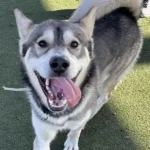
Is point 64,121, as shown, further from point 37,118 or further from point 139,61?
point 139,61

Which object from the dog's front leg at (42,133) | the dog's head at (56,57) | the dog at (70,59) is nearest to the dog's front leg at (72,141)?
the dog at (70,59)

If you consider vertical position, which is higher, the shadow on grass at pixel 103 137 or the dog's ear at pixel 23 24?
the dog's ear at pixel 23 24

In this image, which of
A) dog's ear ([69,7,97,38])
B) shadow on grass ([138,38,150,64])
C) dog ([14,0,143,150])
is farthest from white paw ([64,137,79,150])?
shadow on grass ([138,38,150,64])

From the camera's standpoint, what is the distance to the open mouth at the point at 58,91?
2045 mm

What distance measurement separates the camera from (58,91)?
2059 millimetres

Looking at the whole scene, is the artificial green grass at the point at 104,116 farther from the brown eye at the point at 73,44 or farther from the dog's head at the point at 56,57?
the brown eye at the point at 73,44

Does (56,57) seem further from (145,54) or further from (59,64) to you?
(145,54)

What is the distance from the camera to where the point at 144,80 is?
120 inches

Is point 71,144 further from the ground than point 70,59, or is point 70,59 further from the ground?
point 70,59

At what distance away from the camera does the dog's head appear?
195cm

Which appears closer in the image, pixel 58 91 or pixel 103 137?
pixel 58 91

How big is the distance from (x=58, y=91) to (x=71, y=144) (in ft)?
1.88

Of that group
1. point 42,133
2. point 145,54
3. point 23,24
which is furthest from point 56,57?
point 145,54

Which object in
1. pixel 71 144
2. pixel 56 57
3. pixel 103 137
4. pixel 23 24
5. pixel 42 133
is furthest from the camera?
pixel 103 137
